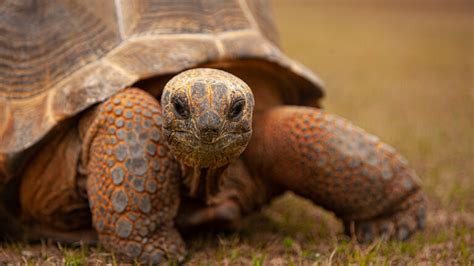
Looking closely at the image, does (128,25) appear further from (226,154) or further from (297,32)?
(297,32)

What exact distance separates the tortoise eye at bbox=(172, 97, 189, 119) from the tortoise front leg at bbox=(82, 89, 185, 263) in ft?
1.33

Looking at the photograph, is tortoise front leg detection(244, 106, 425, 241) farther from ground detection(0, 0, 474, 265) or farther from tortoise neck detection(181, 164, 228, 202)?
tortoise neck detection(181, 164, 228, 202)

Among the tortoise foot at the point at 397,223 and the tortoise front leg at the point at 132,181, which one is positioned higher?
the tortoise front leg at the point at 132,181

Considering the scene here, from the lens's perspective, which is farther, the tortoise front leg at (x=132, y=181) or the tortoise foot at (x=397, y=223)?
the tortoise foot at (x=397, y=223)

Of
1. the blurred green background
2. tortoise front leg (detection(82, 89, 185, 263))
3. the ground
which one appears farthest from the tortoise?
the blurred green background

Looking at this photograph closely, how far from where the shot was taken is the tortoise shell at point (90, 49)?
2.27 m

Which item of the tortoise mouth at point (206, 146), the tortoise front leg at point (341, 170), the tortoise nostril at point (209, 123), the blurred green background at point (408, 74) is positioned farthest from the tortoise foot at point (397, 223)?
the tortoise nostril at point (209, 123)

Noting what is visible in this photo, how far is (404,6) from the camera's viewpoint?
20047mm

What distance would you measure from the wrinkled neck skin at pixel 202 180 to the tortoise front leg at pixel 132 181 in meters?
0.06

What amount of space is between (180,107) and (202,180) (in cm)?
50

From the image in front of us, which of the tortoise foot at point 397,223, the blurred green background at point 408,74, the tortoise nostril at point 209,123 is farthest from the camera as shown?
the blurred green background at point 408,74

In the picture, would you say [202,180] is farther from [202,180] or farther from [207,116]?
[207,116]

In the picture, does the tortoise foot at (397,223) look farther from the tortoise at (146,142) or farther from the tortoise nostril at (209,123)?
the tortoise nostril at (209,123)

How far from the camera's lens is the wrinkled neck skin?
2.08 metres
